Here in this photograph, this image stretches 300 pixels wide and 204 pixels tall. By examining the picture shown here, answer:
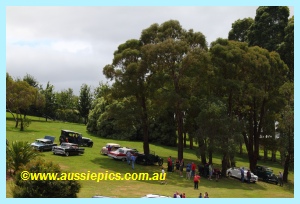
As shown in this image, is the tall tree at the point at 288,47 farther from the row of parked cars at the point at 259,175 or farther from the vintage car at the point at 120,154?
the vintage car at the point at 120,154

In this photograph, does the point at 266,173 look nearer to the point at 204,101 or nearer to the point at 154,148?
the point at 204,101

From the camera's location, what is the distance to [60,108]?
83.6 metres

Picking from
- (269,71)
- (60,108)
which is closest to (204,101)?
(269,71)

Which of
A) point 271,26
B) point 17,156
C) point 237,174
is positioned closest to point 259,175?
point 237,174

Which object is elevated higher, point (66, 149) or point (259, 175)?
point (66, 149)

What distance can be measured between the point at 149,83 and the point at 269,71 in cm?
1287

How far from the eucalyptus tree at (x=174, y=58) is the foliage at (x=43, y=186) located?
16.2 m

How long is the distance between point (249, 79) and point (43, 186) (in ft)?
85.1

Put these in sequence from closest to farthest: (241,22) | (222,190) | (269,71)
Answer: (222,190) → (269,71) → (241,22)

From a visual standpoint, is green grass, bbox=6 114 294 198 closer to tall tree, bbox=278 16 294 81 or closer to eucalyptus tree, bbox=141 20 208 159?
eucalyptus tree, bbox=141 20 208 159

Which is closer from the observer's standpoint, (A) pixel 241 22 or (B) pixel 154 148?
(B) pixel 154 148

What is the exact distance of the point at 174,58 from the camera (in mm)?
35719

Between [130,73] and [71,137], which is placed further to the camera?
[71,137]

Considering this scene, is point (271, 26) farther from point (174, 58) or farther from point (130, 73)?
point (130, 73)
